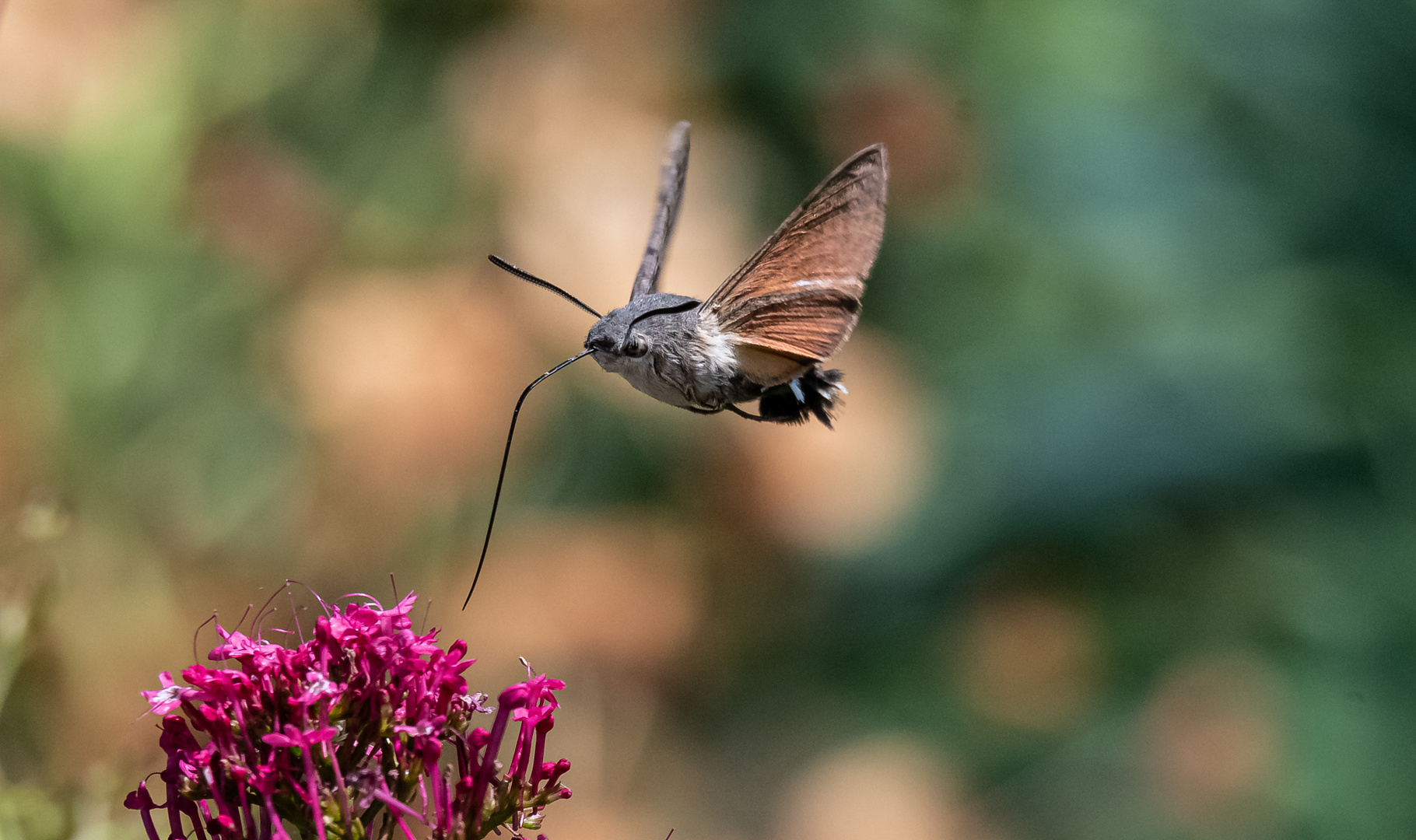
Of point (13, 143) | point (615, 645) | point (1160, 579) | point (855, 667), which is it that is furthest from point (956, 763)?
point (13, 143)

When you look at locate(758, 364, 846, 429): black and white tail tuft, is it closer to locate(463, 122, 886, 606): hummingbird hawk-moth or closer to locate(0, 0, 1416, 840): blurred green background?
locate(463, 122, 886, 606): hummingbird hawk-moth

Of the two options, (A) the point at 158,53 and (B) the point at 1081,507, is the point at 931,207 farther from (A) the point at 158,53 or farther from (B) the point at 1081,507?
(A) the point at 158,53

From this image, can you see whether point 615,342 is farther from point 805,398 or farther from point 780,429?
point 780,429

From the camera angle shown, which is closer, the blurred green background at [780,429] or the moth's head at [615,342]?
the moth's head at [615,342]

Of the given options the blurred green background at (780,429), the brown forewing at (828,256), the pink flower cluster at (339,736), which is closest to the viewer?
the pink flower cluster at (339,736)

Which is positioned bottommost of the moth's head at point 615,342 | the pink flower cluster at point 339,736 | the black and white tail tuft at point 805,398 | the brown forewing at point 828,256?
the pink flower cluster at point 339,736

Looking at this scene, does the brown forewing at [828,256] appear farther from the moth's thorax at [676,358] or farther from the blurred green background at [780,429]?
the blurred green background at [780,429]

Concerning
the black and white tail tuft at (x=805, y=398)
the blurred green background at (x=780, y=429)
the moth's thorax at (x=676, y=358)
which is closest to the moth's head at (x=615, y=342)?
the moth's thorax at (x=676, y=358)

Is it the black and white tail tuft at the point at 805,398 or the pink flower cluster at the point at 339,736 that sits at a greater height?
A: the black and white tail tuft at the point at 805,398

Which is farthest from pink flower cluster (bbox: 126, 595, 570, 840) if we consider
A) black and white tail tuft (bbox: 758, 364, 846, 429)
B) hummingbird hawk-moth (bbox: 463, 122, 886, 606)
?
black and white tail tuft (bbox: 758, 364, 846, 429)
